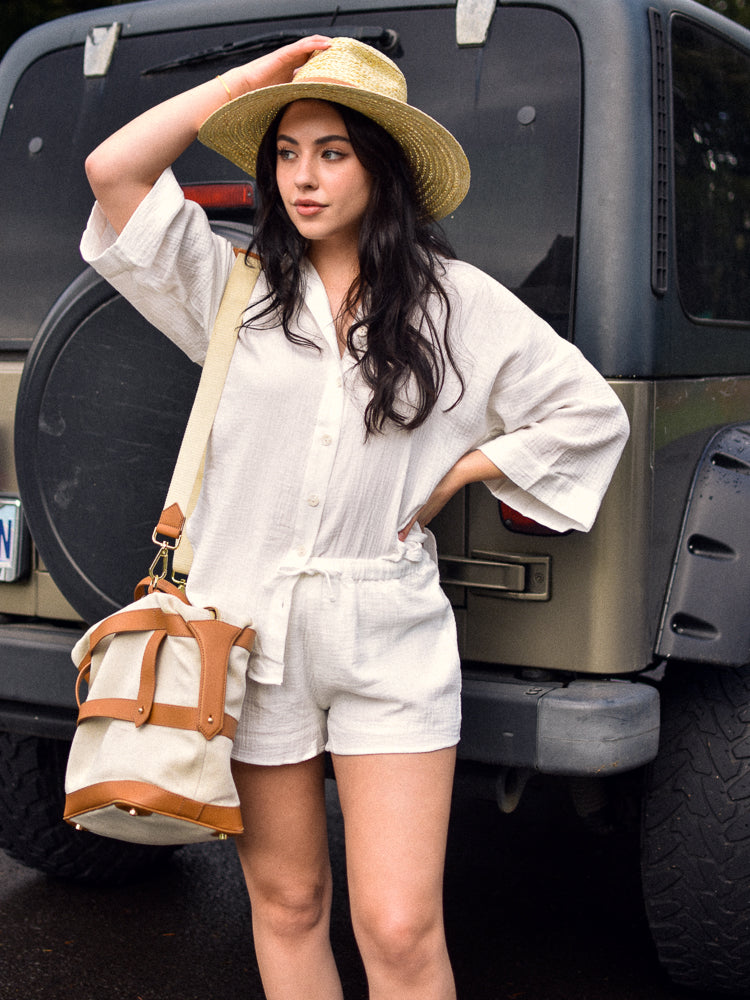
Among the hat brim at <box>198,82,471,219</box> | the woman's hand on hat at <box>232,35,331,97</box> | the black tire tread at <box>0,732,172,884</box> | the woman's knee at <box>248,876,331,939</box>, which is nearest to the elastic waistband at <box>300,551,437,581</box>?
the woman's knee at <box>248,876,331,939</box>

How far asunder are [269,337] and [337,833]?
2.27m

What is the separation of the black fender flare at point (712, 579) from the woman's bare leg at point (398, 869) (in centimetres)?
68

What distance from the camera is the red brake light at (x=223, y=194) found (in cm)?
275

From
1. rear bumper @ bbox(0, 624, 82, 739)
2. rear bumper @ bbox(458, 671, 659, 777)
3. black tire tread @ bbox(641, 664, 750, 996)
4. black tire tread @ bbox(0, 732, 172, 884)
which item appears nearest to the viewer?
rear bumper @ bbox(458, 671, 659, 777)

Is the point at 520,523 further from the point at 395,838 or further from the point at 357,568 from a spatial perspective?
the point at 395,838

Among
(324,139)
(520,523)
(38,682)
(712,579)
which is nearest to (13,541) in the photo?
(38,682)

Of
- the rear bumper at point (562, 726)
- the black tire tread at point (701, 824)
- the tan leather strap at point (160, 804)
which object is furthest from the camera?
the black tire tread at point (701, 824)

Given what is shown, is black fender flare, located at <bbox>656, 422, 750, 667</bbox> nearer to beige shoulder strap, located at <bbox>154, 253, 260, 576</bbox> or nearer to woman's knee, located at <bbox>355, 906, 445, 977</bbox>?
woman's knee, located at <bbox>355, 906, 445, 977</bbox>

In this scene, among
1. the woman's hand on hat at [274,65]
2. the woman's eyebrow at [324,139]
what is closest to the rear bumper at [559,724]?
the woman's eyebrow at [324,139]

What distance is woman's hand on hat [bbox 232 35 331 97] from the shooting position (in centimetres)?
218

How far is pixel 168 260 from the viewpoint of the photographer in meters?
2.11

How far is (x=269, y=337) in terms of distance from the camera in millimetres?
2105

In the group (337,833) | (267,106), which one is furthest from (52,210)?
(337,833)

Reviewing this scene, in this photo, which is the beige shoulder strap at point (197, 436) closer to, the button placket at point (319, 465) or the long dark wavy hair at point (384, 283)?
the long dark wavy hair at point (384, 283)
